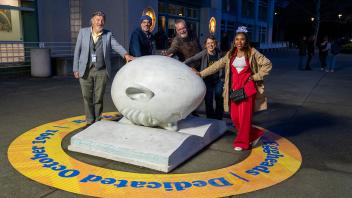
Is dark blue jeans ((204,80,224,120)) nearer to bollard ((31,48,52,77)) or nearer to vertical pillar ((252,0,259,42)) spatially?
bollard ((31,48,52,77))

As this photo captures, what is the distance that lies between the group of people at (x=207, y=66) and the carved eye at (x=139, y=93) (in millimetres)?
818

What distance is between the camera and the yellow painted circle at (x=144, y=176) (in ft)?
11.6

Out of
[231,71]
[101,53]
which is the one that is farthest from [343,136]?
[101,53]

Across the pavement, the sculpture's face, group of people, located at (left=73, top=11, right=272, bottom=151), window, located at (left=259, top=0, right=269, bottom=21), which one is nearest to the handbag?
group of people, located at (left=73, top=11, right=272, bottom=151)

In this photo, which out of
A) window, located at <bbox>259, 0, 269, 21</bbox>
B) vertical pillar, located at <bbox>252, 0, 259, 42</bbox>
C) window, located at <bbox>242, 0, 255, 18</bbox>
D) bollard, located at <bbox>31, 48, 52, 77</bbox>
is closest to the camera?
bollard, located at <bbox>31, 48, 52, 77</bbox>

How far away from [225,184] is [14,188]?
2.29 meters

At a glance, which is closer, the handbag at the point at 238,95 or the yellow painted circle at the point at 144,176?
the yellow painted circle at the point at 144,176

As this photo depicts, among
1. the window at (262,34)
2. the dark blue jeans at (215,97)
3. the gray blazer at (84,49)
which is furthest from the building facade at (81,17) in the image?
the window at (262,34)

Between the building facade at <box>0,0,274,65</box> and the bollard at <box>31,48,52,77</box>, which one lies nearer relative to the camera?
the bollard at <box>31,48,52,77</box>

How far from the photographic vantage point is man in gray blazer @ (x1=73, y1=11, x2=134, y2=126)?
533 centimetres

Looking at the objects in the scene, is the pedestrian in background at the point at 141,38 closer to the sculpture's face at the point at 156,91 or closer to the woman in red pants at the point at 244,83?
the sculpture's face at the point at 156,91

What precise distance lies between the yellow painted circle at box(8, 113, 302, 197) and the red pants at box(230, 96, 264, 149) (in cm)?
21

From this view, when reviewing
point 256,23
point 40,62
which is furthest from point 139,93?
point 256,23

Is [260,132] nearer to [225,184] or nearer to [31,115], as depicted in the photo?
[225,184]
